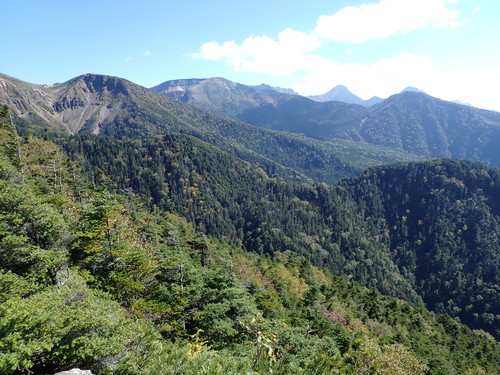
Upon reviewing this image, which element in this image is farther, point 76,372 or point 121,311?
point 121,311

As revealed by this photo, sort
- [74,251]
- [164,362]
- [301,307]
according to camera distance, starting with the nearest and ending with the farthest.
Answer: [164,362] < [74,251] < [301,307]

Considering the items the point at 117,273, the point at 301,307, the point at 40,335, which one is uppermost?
the point at 40,335

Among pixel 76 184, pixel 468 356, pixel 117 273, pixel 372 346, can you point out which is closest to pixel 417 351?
pixel 372 346

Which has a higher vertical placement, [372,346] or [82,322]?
[82,322]

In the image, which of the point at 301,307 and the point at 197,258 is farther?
the point at 301,307

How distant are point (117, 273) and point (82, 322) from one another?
47.9ft

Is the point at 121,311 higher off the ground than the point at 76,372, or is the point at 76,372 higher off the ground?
the point at 76,372

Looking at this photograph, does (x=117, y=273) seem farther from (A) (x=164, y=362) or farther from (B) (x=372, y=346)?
(B) (x=372, y=346)

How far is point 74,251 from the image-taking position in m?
27.3

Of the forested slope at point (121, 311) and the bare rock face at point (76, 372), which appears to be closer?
the bare rock face at point (76, 372)

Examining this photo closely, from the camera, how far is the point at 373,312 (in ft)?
285

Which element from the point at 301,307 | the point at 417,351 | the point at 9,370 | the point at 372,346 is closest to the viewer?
the point at 9,370

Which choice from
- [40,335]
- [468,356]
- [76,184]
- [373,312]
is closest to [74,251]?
[40,335]

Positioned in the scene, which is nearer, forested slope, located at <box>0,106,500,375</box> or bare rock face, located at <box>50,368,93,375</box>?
bare rock face, located at <box>50,368,93,375</box>
